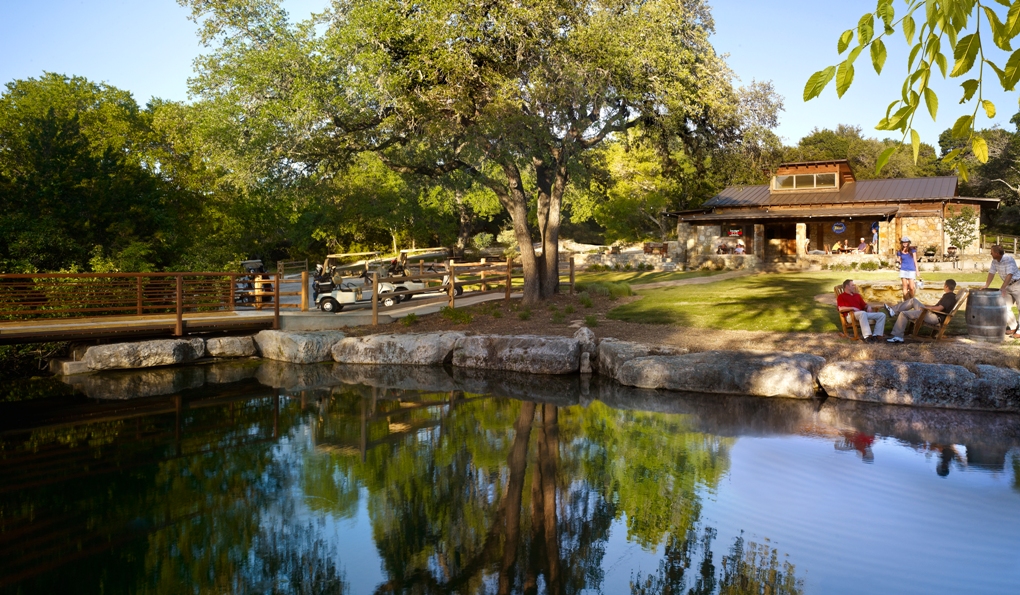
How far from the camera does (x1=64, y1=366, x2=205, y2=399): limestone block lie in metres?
12.1

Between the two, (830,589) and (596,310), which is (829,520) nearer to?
(830,589)

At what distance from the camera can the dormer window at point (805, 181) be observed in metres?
35.6

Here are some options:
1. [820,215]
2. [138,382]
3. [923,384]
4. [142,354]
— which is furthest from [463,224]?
[923,384]

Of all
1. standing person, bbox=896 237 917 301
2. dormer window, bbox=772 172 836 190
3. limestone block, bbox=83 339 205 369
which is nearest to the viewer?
limestone block, bbox=83 339 205 369

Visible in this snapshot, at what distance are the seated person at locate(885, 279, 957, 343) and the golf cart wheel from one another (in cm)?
1324

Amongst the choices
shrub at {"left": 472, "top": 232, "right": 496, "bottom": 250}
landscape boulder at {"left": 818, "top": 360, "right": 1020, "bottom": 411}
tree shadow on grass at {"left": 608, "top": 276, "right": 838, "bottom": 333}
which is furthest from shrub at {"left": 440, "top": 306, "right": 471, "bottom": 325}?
shrub at {"left": 472, "top": 232, "right": 496, "bottom": 250}

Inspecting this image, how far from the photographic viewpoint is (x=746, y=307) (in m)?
17.1

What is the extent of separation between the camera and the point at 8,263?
15867 millimetres

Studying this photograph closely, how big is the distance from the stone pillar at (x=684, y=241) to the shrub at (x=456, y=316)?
18170 mm

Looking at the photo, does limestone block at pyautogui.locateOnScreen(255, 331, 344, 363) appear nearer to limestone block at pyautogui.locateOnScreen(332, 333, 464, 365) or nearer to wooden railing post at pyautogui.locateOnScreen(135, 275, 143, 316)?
limestone block at pyautogui.locateOnScreen(332, 333, 464, 365)

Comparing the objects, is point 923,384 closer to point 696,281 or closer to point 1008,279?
point 1008,279

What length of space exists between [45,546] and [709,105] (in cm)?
1616

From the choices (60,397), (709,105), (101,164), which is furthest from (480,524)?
(101,164)

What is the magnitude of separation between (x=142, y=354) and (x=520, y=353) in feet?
25.3
